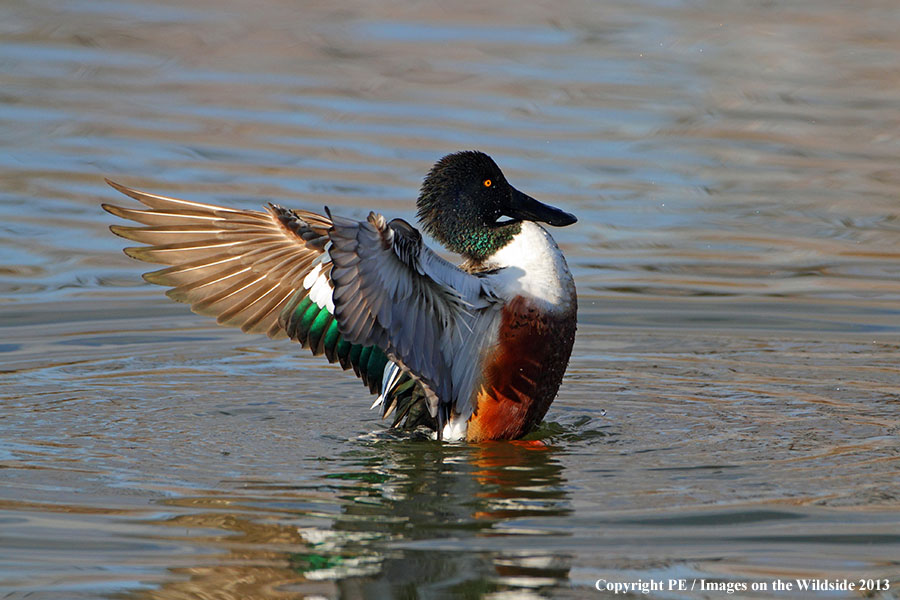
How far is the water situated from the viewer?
5.37 meters

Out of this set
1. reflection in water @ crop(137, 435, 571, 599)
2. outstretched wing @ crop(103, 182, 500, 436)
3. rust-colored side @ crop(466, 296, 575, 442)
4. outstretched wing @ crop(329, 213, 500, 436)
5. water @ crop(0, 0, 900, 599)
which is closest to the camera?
reflection in water @ crop(137, 435, 571, 599)

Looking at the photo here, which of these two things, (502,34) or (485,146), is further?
(502,34)

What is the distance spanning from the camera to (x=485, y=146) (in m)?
12.6

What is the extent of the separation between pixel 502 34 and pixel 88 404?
9.56m

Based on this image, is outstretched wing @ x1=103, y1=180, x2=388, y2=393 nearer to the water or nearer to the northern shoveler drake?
the northern shoveler drake

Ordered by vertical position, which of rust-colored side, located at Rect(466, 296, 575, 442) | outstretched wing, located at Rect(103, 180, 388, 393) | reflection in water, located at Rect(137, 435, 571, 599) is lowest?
reflection in water, located at Rect(137, 435, 571, 599)

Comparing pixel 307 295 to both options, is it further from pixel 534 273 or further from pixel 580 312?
pixel 580 312

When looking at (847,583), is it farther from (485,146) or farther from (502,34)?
(502,34)

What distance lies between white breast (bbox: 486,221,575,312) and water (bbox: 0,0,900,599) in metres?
0.71

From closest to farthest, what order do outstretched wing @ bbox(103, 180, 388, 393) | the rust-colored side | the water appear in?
the water
the rust-colored side
outstretched wing @ bbox(103, 180, 388, 393)

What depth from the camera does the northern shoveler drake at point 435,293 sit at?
659cm

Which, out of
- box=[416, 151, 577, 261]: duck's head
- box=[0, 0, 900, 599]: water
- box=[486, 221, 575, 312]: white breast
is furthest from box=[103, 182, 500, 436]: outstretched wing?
box=[416, 151, 577, 261]: duck's head

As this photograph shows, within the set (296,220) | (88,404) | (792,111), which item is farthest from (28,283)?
(792,111)

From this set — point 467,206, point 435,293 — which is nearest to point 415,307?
point 435,293
